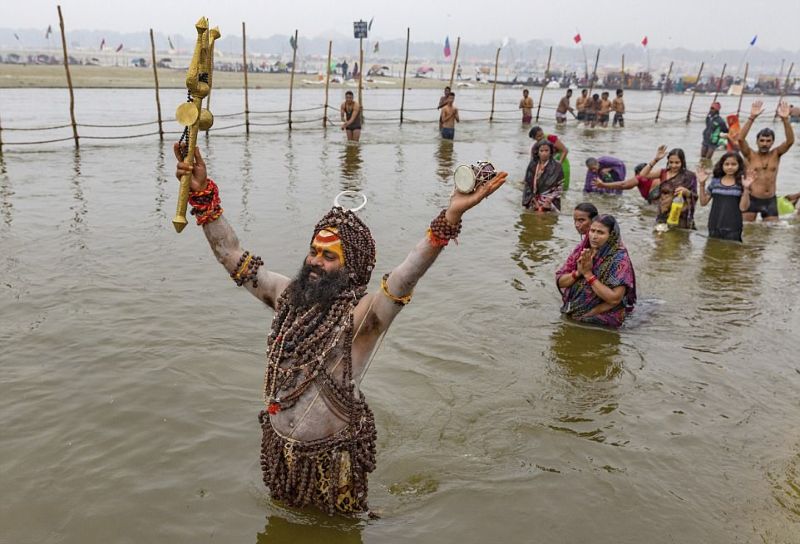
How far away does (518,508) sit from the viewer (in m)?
3.71

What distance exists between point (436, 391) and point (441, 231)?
106 inches

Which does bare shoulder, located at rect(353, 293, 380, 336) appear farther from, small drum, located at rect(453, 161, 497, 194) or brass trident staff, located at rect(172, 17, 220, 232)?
brass trident staff, located at rect(172, 17, 220, 232)

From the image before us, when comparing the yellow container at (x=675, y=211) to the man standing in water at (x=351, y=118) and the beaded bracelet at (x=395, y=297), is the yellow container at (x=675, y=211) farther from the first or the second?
the man standing in water at (x=351, y=118)

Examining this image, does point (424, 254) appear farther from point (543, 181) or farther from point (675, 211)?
point (543, 181)

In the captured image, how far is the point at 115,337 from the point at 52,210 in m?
5.14

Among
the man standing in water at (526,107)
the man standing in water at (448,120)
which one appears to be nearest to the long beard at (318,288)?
the man standing in water at (448,120)

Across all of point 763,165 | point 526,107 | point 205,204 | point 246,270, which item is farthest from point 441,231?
point 526,107

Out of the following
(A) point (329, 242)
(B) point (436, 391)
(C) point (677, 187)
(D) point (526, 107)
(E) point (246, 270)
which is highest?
(A) point (329, 242)

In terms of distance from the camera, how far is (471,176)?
2.49 meters

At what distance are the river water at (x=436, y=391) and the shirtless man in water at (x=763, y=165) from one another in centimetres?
56

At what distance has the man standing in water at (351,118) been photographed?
18.4 m

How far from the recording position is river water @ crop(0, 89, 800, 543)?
3598mm

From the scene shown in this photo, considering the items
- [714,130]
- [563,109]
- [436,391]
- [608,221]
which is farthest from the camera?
[563,109]

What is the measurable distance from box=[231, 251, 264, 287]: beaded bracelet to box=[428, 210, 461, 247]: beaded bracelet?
87cm
